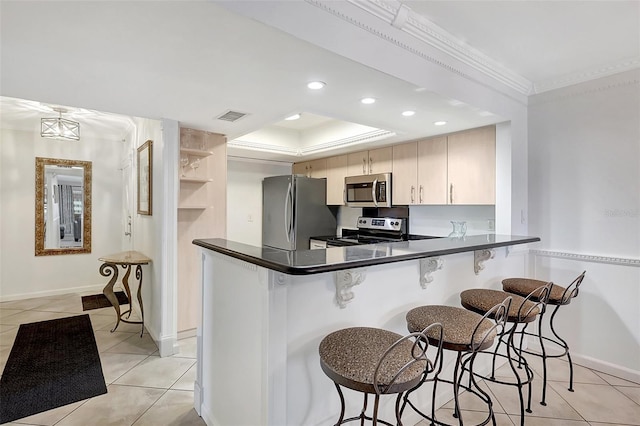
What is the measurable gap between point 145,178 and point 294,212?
176cm

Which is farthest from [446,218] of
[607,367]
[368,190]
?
[607,367]

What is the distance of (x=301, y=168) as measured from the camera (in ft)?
16.9

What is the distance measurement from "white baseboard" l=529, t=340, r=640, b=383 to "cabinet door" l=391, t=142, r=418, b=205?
1.95 metres

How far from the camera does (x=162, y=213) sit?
2.82 metres

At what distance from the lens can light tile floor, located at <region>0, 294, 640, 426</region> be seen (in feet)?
6.55

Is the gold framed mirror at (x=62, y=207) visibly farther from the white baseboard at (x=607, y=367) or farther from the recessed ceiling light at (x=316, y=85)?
the white baseboard at (x=607, y=367)

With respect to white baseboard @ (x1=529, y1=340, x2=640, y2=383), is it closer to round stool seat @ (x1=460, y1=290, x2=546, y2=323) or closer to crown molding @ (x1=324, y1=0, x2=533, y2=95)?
round stool seat @ (x1=460, y1=290, x2=546, y2=323)

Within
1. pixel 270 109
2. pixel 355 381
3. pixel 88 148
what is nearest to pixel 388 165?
pixel 270 109

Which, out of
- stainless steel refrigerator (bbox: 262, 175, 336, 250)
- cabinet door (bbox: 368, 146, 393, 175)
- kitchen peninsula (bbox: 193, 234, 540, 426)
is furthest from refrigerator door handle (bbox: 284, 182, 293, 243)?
kitchen peninsula (bbox: 193, 234, 540, 426)

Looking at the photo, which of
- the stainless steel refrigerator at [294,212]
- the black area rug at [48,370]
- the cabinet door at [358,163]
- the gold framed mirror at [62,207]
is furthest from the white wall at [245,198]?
the gold framed mirror at [62,207]

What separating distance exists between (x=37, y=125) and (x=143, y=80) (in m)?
3.45

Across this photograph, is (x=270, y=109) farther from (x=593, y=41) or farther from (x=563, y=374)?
(x=563, y=374)

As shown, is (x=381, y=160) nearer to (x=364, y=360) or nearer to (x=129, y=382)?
(x=364, y=360)

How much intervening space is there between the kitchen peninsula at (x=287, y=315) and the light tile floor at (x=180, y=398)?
262 millimetres
